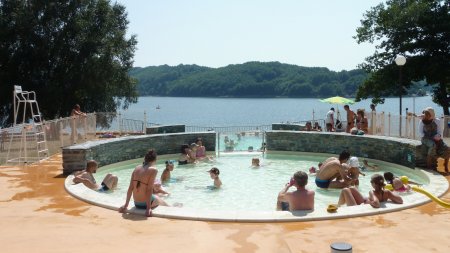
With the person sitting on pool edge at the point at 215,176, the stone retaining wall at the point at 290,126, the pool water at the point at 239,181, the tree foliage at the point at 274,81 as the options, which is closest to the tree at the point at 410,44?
the stone retaining wall at the point at 290,126

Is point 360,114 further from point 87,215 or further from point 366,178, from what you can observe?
point 87,215

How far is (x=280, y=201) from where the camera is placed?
8969 millimetres

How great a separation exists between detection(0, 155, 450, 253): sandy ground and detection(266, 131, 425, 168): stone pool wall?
206 inches

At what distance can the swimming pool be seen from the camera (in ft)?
26.2

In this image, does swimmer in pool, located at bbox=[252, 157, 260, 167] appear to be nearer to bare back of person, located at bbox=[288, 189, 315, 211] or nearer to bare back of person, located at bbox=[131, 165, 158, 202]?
bare back of person, located at bbox=[288, 189, 315, 211]

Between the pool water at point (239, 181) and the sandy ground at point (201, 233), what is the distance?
274cm

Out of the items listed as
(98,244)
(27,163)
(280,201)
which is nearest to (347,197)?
(280,201)

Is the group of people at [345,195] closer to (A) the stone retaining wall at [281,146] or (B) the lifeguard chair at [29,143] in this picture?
(A) the stone retaining wall at [281,146]

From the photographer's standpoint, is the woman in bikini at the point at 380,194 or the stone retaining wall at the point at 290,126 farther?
the stone retaining wall at the point at 290,126

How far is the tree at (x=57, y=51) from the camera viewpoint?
2662 cm

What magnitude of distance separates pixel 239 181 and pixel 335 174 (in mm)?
3195

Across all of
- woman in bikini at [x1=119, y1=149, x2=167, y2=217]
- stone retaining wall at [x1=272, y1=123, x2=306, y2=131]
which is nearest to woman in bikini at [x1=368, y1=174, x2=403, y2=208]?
woman in bikini at [x1=119, y1=149, x2=167, y2=217]

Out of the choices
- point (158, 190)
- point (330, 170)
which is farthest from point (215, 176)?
point (330, 170)

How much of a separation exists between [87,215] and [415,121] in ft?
45.1
